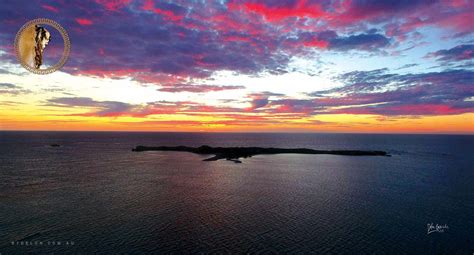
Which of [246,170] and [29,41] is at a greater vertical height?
[29,41]

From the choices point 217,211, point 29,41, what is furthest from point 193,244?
point 29,41

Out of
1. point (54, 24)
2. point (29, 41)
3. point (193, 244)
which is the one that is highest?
point (54, 24)

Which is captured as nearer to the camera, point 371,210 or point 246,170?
point 371,210

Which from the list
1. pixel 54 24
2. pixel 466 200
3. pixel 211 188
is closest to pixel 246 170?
pixel 211 188

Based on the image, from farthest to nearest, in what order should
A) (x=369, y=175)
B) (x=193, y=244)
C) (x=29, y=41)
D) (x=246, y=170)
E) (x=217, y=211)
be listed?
(x=246, y=170) → (x=369, y=175) → (x=217, y=211) → (x=193, y=244) → (x=29, y=41)

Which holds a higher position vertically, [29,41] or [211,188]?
[29,41]

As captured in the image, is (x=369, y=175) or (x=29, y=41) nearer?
(x=29, y=41)

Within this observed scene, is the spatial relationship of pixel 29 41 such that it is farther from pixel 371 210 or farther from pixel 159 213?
pixel 371 210

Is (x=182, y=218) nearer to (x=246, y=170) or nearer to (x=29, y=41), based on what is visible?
(x=29, y=41)

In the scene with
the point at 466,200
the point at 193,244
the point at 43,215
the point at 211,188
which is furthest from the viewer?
the point at 211,188
